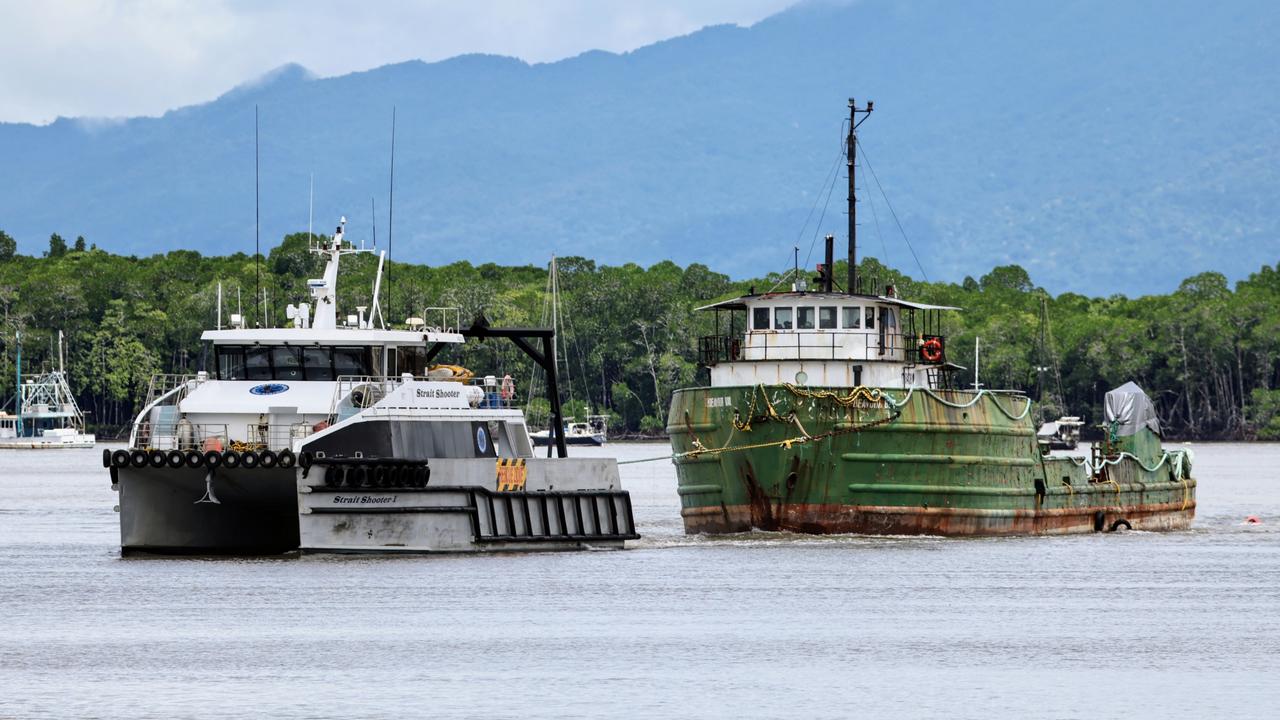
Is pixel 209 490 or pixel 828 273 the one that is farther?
pixel 828 273

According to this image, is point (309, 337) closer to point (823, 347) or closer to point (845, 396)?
point (845, 396)

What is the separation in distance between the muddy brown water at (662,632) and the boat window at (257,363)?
151 inches

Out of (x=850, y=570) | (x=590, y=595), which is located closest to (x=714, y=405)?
(x=850, y=570)

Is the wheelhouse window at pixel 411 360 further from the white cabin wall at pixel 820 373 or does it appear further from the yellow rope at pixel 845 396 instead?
the yellow rope at pixel 845 396

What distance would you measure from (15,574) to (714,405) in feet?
51.5

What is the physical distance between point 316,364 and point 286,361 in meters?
0.61

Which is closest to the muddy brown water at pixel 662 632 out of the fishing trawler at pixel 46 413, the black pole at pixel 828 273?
the black pole at pixel 828 273

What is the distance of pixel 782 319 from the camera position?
52.2 meters

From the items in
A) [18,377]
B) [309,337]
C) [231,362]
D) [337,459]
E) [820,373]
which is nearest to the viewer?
[337,459]

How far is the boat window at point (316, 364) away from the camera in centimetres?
4559

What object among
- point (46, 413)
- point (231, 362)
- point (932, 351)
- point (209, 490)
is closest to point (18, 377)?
point (46, 413)

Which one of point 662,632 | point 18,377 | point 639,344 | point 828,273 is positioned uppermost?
point 639,344

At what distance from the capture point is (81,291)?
177750 mm

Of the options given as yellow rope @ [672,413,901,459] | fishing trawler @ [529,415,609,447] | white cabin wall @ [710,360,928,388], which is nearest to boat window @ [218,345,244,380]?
yellow rope @ [672,413,901,459]
